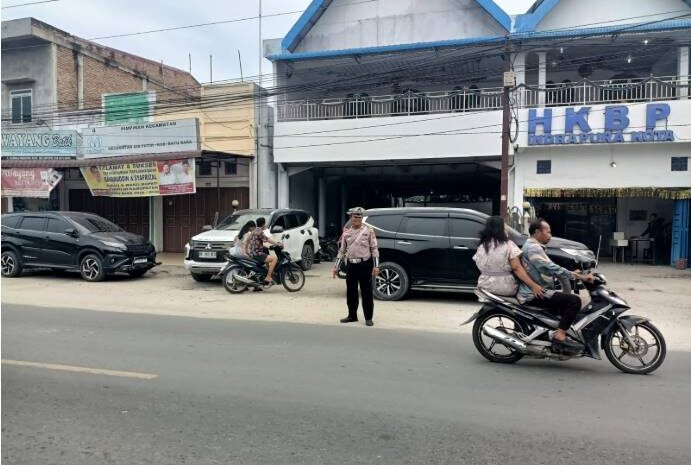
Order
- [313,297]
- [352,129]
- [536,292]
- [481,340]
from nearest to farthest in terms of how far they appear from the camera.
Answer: [536,292] → [481,340] → [313,297] → [352,129]

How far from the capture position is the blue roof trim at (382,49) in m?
17.1

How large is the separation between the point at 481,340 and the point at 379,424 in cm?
235

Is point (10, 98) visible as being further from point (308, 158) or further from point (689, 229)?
point (689, 229)

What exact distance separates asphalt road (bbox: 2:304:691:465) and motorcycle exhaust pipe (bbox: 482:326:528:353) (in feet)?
0.77

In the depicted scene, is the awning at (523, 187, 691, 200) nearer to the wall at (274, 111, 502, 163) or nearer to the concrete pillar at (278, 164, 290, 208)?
the wall at (274, 111, 502, 163)

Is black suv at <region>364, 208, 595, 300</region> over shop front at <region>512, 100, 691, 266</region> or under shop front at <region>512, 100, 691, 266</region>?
under

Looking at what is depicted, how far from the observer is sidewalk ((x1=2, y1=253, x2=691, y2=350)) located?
880 centimetres

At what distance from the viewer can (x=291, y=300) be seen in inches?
420

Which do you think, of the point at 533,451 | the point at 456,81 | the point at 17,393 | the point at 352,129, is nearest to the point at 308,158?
the point at 352,129

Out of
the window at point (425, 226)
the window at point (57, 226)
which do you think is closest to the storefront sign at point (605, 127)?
the window at point (425, 226)

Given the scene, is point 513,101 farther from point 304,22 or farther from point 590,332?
point 590,332

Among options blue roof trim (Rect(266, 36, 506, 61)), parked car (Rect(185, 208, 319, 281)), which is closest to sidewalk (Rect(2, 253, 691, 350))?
parked car (Rect(185, 208, 319, 281))

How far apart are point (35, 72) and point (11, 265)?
35.9ft

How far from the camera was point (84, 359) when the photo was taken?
6.00 m
